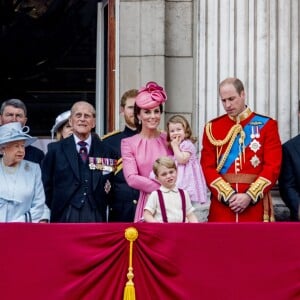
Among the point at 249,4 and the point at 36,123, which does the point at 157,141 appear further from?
the point at 36,123

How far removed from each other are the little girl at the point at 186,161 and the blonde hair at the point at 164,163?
1.28ft

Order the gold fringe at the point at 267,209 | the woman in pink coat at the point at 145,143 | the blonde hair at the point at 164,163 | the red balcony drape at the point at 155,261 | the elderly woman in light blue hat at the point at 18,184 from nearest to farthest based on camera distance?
the red balcony drape at the point at 155,261 → the blonde hair at the point at 164,163 → the elderly woman in light blue hat at the point at 18,184 → the woman in pink coat at the point at 145,143 → the gold fringe at the point at 267,209

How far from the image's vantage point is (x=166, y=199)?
10.0m

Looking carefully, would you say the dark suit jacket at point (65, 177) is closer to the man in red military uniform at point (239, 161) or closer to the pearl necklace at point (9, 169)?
the pearl necklace at point (9, 169)

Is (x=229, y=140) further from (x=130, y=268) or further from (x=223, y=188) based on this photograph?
(x=130, y=268)

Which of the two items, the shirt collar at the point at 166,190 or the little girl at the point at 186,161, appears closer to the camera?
the shirt collar at the point at 166,190

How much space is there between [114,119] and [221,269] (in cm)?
338

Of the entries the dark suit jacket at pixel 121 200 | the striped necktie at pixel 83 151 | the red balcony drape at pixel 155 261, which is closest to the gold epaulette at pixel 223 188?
the dark suit jacket at pixel 121 200

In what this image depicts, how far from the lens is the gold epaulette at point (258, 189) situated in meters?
10.5

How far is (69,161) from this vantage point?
10547mm

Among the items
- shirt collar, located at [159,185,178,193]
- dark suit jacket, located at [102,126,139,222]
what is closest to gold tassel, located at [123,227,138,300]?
shirt collar, located at [159,185,178,193]

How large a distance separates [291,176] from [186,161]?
3.27ft

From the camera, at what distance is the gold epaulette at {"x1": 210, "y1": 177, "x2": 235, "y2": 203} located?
34.5 ft

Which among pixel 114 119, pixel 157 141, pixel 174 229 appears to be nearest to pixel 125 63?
pixel 114 119
